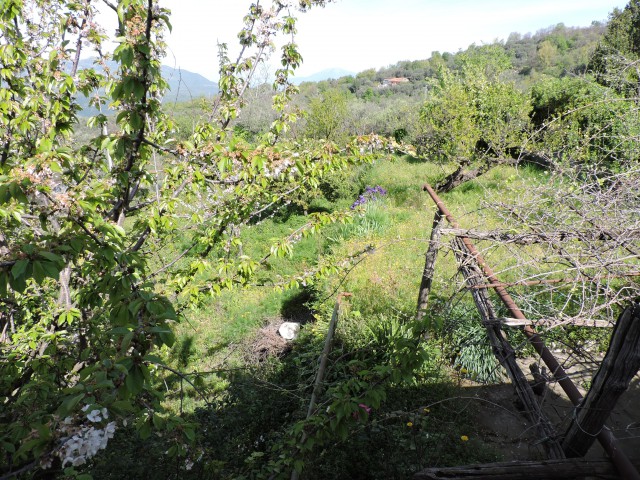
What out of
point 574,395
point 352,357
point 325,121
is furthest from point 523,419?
point 325,121

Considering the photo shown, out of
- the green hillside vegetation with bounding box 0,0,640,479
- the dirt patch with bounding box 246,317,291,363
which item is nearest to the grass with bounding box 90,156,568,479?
the green hillside vegetation with bounding box 0,0,640,479

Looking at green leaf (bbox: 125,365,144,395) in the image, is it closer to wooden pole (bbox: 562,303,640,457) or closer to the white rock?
wooden pole (bbox: 562,303,640,457)

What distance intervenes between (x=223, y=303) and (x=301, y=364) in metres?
3.21

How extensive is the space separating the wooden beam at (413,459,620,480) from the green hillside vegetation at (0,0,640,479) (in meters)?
0.49

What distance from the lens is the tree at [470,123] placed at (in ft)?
39.4

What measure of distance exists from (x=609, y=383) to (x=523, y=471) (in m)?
0.57

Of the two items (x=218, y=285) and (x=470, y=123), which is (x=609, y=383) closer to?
(x=218, y=285)

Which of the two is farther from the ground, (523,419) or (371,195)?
(371,195)

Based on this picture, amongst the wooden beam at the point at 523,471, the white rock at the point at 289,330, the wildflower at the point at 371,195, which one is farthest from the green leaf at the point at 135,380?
the wildflower at the point at 371,195

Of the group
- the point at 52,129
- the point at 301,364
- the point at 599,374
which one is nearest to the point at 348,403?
the point at 599,374

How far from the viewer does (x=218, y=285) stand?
3.19 metres

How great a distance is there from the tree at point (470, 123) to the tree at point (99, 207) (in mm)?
9730

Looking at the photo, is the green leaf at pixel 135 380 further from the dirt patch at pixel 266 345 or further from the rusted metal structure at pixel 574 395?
the dirt patch at pixel 266 345

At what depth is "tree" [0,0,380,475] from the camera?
5.11ft
